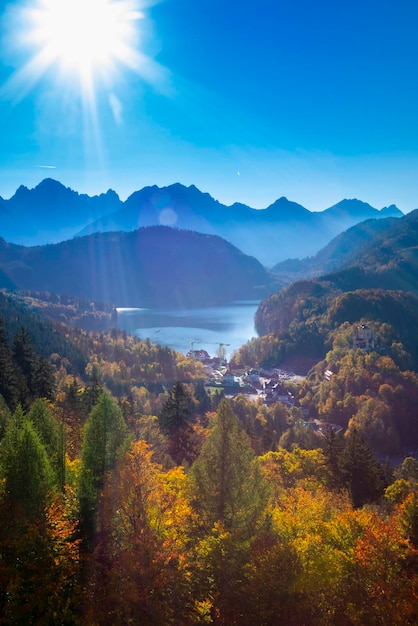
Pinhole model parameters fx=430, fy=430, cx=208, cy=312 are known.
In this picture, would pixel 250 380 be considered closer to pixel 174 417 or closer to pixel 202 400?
pixel 202 400

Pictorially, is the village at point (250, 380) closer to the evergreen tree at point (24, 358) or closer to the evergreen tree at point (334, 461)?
the evergreen tree at point (334, 461)

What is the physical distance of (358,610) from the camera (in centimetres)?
1037

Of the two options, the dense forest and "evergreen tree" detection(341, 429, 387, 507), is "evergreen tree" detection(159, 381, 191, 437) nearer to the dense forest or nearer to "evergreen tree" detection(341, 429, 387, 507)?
the dense forest

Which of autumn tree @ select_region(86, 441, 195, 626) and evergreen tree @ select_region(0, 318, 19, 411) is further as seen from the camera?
evergreen tree @ select_region(0, 318, 19, 411)

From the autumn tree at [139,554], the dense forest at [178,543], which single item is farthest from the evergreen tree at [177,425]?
the autumn tree at [139,554]

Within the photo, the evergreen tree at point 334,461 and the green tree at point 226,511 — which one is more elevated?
the green tree at point 226,511

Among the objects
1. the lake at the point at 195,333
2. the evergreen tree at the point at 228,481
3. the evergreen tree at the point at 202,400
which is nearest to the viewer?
the evergreen tree at the point at 228,481

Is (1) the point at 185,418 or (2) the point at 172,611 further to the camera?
(1) the point at 185,418

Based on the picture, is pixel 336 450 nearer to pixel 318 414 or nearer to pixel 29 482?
pixel 29 482

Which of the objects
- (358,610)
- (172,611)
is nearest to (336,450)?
(358,610)

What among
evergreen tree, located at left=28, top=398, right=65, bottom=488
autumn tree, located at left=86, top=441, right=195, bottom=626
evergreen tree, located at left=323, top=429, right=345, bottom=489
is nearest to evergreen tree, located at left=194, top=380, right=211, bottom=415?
evergreen tree, located at left=323, top=429, right=345, bottom=489

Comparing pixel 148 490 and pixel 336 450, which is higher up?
pixel 148 490

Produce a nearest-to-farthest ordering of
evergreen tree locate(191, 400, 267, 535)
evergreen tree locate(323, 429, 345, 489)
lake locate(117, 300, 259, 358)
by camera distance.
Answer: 1. evergreen tree locate(191, 400, 267, 535)
2. evergreen tree locate(323, 429, 345, 489)
3. lake locate(117, 300, 259, 358)

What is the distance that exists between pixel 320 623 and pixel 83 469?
8187 millimetres
